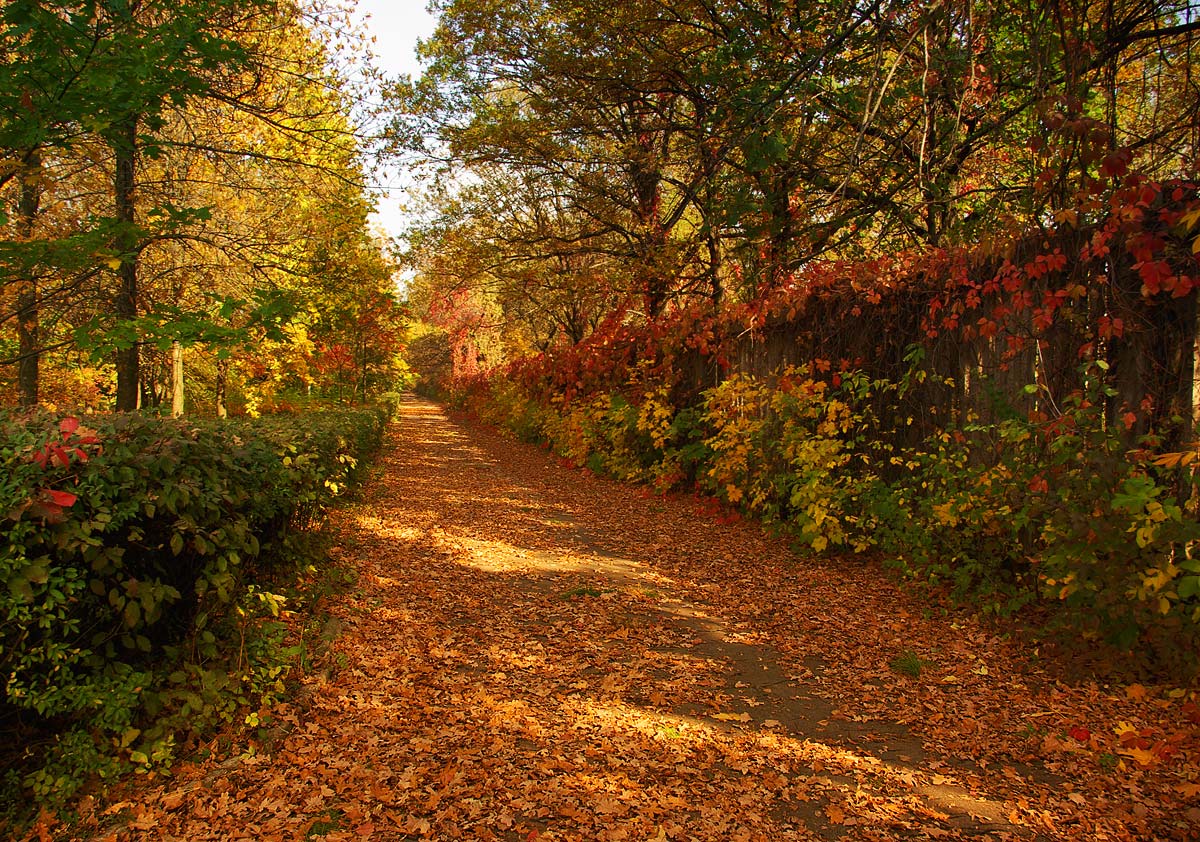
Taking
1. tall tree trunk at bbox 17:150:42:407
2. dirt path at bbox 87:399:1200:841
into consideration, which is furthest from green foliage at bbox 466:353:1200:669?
tall tree trunk at bbox 17:150:42:407

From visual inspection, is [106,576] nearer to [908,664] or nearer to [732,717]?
[732,717]

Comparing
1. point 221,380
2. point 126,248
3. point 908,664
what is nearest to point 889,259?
point 908,664

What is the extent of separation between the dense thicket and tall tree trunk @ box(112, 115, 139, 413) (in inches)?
181

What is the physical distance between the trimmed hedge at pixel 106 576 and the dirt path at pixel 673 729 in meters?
0.42

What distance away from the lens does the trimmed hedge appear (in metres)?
2.74

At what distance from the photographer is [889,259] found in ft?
22.0

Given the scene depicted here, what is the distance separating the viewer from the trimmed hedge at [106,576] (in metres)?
2.74

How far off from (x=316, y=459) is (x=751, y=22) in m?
7.23

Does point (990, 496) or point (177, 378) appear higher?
point (177, 378)

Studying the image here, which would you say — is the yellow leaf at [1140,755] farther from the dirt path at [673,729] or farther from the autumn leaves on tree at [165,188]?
the autumn leaves on tree at [165,188]

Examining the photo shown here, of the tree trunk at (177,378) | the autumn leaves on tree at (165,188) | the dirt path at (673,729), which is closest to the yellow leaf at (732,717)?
the dirt path at (673,729)

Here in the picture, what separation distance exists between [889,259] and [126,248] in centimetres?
670

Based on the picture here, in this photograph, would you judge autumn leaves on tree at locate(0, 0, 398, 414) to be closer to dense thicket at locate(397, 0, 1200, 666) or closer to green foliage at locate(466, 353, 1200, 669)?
dense thicket at locate(397, 0, 1200, 666)

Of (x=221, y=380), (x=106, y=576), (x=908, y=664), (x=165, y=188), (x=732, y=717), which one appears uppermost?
(x=165, y=188)
